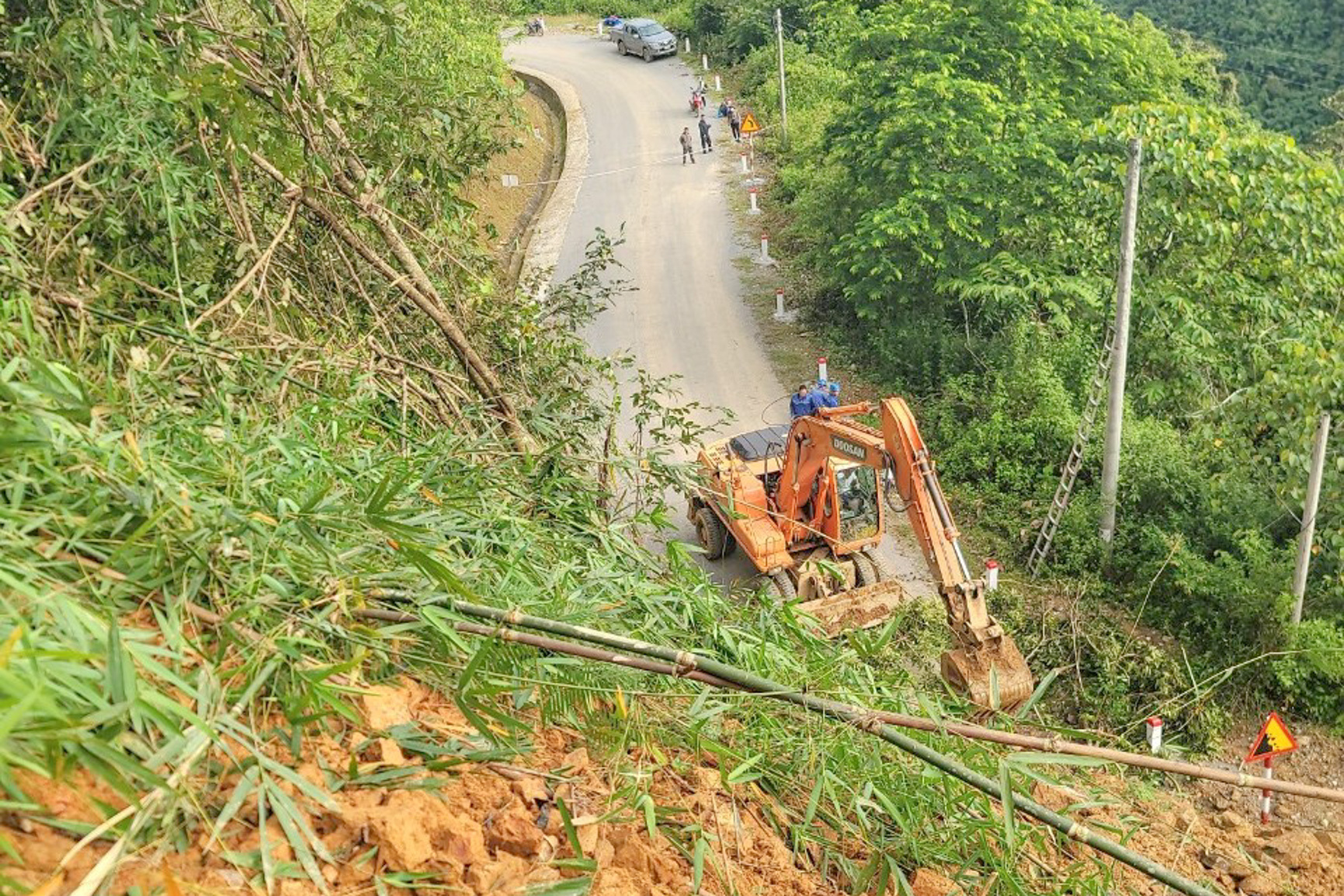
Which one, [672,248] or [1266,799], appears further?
[672,248]

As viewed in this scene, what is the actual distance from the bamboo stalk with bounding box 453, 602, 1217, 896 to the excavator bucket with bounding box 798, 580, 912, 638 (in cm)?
672

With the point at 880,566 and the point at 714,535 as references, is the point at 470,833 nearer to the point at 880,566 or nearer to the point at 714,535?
the point at 880,566

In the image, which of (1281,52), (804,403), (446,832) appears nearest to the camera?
(446,832)

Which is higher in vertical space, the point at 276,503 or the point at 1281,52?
the point at 276,503

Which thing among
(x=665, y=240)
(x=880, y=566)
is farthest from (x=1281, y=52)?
(x=880, y=566)

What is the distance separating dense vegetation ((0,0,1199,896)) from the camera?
7.82ft

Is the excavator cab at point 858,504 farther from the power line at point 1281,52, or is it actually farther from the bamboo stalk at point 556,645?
the power line at point 1281,52

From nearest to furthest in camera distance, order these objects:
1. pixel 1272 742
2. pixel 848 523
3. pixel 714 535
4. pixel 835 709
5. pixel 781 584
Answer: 1. pixel 835 709
2. pixel 1272 742
3. pixel 848 523
4. pixel 781 584
5. pixel 714 535

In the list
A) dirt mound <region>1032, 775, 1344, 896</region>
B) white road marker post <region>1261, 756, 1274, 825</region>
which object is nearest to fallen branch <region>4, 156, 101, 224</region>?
dirt mound <region>1032, 775, 1344, 896</region>

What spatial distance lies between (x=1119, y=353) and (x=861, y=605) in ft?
13.0

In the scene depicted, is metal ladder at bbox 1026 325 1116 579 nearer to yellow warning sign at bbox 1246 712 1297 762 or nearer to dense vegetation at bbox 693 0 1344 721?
dense vegetation at bbox 693 0 1344 721

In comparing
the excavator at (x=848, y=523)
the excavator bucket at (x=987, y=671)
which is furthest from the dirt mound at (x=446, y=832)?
the excavator bucket at (x=987, y=671)

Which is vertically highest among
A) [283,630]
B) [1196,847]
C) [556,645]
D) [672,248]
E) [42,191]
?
[42,191]

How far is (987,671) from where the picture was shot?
8.87 meters
